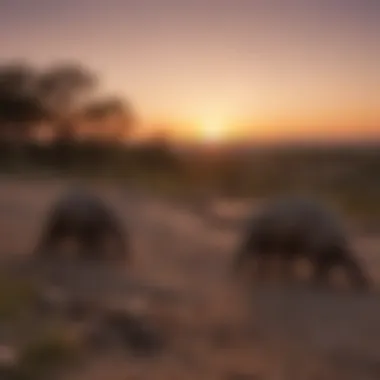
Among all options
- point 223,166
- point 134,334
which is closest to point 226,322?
point 134,334

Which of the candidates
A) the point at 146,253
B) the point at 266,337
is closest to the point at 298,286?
the point at 266,337

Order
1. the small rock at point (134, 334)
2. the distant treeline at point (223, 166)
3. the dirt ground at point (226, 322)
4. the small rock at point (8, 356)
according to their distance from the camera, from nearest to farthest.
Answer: the small rock at point (8, 356) → the dirt ground at point (226, 322) → the small rock at point (134, 334) → the distant treeline at point (223, 166)

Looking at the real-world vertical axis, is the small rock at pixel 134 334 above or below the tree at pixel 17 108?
below

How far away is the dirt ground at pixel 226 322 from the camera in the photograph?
16.0ft

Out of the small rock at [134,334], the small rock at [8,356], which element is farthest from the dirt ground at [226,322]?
the small rock at [8,356]

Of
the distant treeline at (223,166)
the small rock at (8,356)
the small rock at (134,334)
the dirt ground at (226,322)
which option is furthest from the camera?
the distant treeline at (223,166)

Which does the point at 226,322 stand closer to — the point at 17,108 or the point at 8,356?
the point at 8,356

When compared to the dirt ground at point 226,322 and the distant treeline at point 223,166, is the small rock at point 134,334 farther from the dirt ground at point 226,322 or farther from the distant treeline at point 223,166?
the distant treeline at point 223,166

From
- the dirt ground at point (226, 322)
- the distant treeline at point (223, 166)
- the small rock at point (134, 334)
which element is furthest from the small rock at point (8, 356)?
the distant treeline at point (223, 166)

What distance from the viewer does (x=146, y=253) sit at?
31.0 ft

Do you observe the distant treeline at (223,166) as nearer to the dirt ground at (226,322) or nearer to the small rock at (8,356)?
the dirt ground at (226,322)

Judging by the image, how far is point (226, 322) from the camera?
6039 millimetres

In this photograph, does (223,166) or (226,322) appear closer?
(226,322)

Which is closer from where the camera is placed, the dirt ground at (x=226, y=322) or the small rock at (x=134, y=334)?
the dirt ground at (x=226, y=322)
